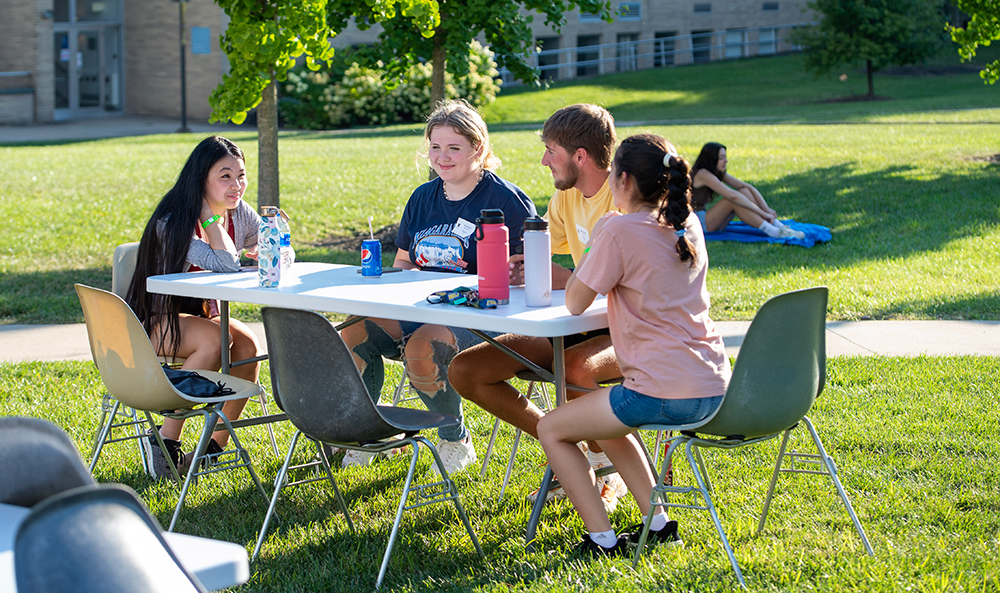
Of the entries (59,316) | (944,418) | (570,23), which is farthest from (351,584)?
(570,23)

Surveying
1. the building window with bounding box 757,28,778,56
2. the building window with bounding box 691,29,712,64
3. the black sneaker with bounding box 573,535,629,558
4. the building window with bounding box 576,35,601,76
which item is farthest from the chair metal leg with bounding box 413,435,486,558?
the building window with bounding box 757,28,778,56

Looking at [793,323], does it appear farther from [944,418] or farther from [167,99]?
[167,99]

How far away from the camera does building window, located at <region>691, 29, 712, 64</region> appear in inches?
1807

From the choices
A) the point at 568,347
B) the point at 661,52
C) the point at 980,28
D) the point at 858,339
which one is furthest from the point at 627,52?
the point at 568,347

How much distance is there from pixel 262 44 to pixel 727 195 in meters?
5.19

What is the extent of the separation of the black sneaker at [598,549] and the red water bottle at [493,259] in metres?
0.93

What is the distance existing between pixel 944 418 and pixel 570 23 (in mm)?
37601

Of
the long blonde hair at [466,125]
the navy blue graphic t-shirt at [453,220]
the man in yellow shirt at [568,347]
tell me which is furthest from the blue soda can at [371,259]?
the long blonde hair at [466,125]

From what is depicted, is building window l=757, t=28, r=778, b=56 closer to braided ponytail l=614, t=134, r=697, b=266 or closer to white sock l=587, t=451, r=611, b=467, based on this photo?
white sock l=587, t=451, r=611, b=467

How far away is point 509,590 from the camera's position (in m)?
3.34

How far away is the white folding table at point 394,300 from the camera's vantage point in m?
3.45

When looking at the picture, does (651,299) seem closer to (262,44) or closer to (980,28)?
(262,44)

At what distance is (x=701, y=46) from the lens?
1805 inches

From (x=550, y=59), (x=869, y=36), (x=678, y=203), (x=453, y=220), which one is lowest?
(x=453, y=220)
